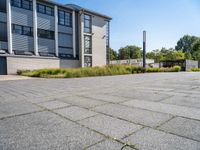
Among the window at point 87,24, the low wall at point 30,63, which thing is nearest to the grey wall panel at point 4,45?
the low wall at point 30,63

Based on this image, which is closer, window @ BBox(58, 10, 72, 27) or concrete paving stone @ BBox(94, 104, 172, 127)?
concrete paving stone @ BBox(94, 104, 172, 127)

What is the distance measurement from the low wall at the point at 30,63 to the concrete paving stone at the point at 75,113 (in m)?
18.9

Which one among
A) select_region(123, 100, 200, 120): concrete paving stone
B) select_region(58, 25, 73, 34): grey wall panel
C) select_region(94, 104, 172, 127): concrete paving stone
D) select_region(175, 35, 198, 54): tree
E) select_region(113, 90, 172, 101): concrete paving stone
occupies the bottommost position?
select_region(94, 104, 172, 127): concrete paving stone

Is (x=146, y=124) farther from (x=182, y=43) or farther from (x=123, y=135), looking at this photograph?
(x=182, y=43)

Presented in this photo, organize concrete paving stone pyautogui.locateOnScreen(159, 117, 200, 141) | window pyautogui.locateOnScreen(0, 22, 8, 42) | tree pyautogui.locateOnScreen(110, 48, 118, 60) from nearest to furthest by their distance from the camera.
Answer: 1. concrete paving stone pyautogui.locateOnScreen(159, 117, 200, 141)
2. window pyautogui.locateOnScreen(0, 22, 8, 42)
3. tree pyautogui.locateOnScreen(110, 48, 118, 60)

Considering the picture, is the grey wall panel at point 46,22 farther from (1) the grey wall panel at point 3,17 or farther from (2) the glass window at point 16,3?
(1) the grey wall panel at point 3,17

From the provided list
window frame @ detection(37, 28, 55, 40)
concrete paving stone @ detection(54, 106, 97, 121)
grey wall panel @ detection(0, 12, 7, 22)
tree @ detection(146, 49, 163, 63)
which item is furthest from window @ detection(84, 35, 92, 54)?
tree @ detection(146, 49, 163, 63)

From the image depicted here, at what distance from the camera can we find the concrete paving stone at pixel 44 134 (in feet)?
6.84

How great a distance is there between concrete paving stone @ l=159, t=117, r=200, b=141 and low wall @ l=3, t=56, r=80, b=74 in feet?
68.1

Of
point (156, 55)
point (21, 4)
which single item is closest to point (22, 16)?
point (21, 4)

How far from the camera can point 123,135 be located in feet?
7.70

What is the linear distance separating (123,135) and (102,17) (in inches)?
1183

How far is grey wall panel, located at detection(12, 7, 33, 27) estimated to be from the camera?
67.1ft

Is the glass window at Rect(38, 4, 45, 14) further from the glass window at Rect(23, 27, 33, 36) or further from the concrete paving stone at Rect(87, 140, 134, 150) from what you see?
the concrete paving stone at Rect(87, 140, 134, 150)
